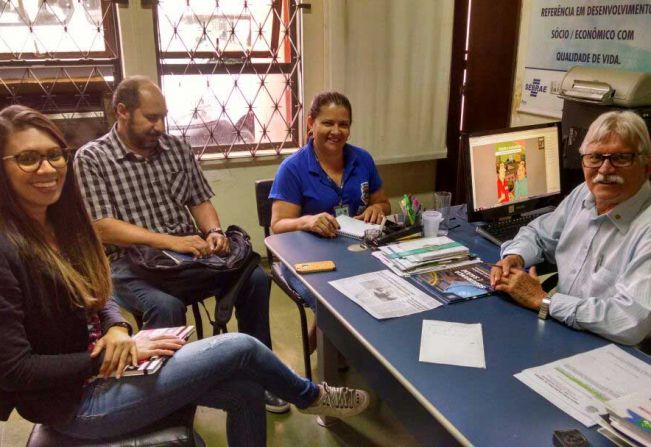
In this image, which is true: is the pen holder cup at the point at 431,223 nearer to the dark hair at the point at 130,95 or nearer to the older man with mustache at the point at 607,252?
the older man with mustache at the point at 607,252

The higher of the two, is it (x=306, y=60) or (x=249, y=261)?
(x=306, y=60)

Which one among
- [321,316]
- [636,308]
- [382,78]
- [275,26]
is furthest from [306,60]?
[636,308]

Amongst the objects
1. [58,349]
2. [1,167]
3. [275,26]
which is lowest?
[58,349]

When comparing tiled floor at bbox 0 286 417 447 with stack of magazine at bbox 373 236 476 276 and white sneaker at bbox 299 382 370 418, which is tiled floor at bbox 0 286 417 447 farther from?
stack of magazine at bbox 373 236 476 276

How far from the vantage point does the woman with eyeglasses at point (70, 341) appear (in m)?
1.21

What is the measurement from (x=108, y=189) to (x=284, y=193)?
702 mm

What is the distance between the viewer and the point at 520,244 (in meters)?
1.74

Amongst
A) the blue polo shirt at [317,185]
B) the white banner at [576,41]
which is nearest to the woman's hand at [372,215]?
the blue polo shirt at [317,185]

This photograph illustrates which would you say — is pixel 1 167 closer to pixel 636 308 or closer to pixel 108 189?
pixel 108 189

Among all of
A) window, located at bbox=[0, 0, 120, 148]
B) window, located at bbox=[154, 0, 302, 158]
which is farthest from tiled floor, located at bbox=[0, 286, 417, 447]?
window, located at bbox=[154, 0, 302, 158]

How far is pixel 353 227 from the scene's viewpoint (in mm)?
2055

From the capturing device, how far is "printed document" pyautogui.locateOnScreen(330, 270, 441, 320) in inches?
56.6

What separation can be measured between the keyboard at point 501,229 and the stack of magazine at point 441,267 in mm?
189

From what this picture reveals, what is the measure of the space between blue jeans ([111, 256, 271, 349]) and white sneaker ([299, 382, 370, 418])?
488mm
